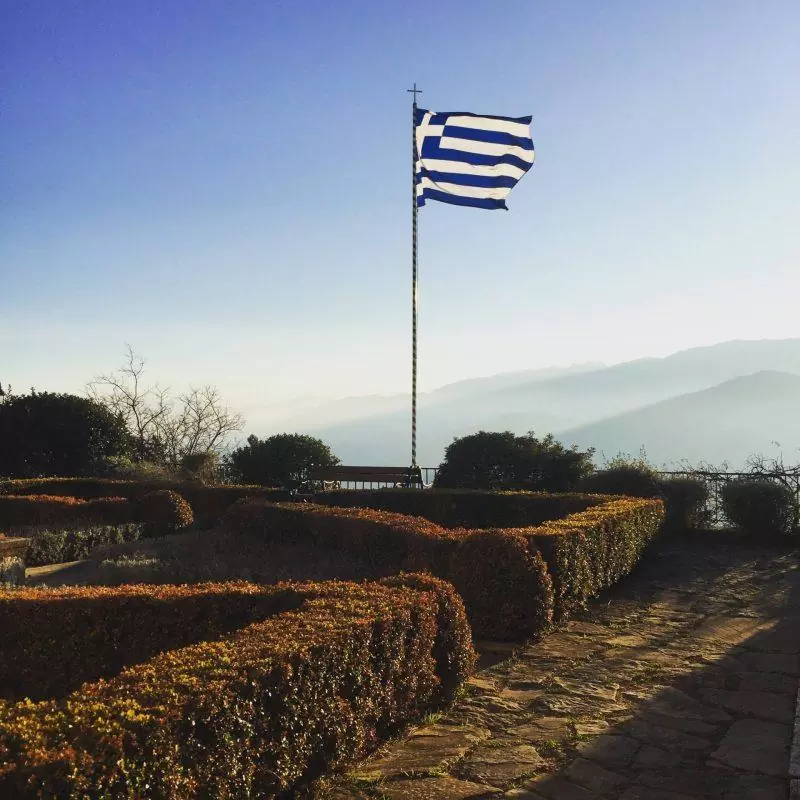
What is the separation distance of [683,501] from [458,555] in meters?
7.68

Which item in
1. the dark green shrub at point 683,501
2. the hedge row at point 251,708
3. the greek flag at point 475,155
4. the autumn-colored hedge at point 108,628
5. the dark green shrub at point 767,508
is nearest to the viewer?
the hedge row at point 251,708

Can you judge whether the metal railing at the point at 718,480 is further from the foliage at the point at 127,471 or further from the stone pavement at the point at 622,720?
the foliage at the point at 127,471

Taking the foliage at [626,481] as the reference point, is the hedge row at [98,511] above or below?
below

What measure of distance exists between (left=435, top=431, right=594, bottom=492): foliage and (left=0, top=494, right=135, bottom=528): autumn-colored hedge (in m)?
6.45

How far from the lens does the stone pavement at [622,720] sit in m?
4.03

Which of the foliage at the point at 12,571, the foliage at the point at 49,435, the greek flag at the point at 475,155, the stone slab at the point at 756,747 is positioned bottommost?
the stone slab at the point at 756,747

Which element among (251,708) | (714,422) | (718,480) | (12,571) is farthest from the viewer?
(714,422)

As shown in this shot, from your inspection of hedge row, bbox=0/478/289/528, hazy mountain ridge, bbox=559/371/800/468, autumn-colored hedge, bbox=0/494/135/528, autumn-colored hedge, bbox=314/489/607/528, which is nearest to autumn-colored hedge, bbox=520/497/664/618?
autumn-colored hedge, bbox=314/489/607/528

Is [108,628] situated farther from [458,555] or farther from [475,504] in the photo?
[475,504]

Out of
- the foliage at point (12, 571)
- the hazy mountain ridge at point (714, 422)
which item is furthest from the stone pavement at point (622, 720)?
the hazy mountain ridge at point (714, 422)

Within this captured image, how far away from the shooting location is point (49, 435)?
70.9 feet

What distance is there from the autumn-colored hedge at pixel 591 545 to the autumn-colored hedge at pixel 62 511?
848cm

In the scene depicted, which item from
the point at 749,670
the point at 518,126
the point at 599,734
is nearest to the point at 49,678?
the point at 599,734

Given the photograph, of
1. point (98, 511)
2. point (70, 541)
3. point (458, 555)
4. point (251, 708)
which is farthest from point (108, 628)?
point (98, 511)
